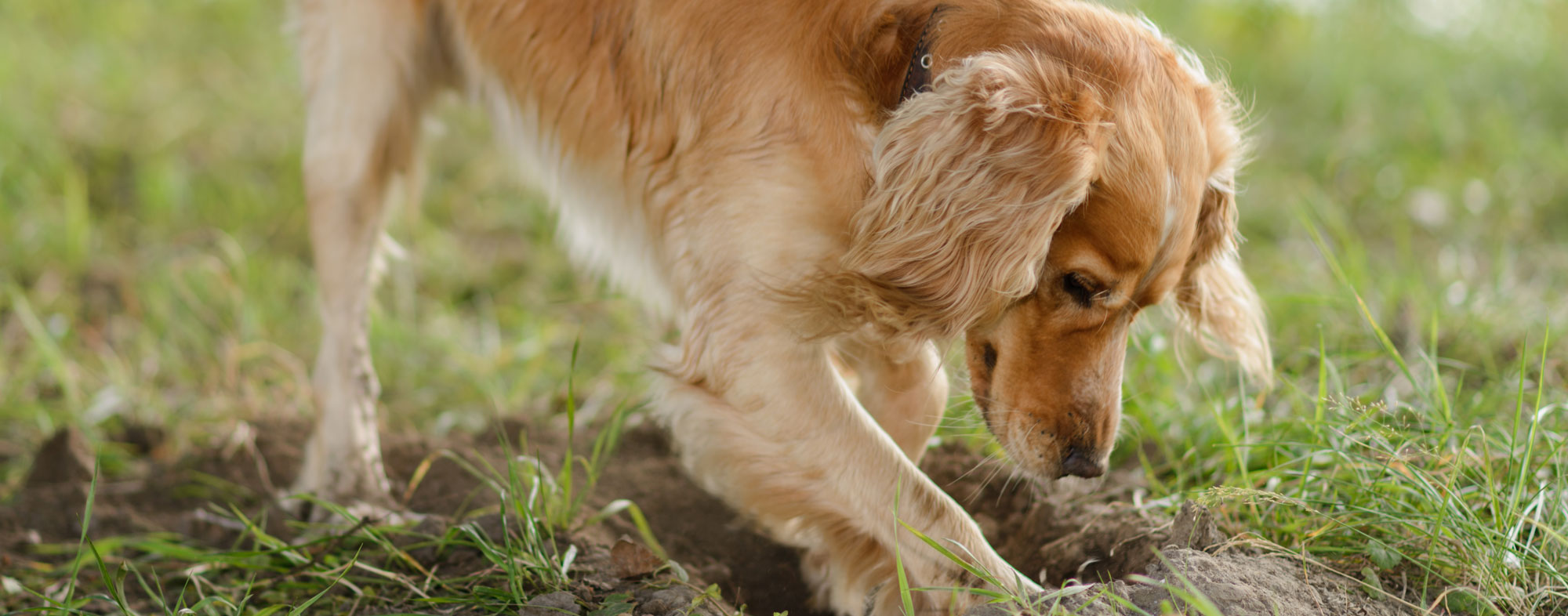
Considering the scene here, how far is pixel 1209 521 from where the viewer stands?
6.56ft

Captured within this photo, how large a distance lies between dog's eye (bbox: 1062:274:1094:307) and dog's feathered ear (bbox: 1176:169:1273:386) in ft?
1.45

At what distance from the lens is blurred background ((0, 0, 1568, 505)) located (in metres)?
3.07

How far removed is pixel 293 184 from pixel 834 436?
381cm

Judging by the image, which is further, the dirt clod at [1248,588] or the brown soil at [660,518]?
the brown soil at [660,518]

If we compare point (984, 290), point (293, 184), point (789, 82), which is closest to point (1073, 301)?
point (984, 290)

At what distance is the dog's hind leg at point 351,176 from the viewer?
2.85 metres

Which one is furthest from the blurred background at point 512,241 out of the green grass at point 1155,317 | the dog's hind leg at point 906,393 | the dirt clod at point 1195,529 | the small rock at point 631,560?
the small rock at point 631,560

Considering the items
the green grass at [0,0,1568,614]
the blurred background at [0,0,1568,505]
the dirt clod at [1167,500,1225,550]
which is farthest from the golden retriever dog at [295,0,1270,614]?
the blurred background at [0,0,1568,505]

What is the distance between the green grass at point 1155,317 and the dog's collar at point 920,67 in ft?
2.46

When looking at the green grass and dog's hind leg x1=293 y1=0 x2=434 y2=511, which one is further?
dog's hind leg x1=293 y1=0 x2=434 y2=511

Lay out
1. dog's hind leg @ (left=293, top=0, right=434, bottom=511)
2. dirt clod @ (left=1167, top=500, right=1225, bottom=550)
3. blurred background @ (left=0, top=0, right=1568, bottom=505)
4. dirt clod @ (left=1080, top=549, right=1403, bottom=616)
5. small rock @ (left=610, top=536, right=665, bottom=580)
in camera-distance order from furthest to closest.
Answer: blurred background @ (left=0, top=0, right=1568, bottom=505) < dog's hind leg @ (left=293, top=0, right=434, bottom=511) < small rock @ (left=610, top=536, right=665, bottom=580) < dirt clod @ (left=1167, top=500, right=1225, bottom=550) < dirt clod @ (left=1080, top=549, right=1403, bottom=616)

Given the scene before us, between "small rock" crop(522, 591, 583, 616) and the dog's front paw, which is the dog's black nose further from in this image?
"small rock" crop(522, 591, 583, 616)

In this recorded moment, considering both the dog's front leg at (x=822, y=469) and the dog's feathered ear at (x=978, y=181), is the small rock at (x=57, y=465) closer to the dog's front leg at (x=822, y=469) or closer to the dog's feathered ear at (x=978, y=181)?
the dog's front leg at (x=822, y=469)

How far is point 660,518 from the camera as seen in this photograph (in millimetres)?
2646
